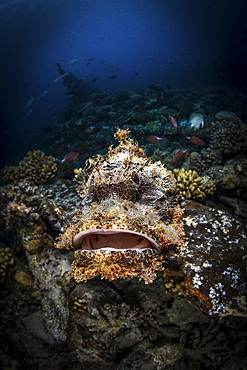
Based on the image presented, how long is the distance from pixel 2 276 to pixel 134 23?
13221 centimetres

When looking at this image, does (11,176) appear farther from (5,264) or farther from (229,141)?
(229,141)

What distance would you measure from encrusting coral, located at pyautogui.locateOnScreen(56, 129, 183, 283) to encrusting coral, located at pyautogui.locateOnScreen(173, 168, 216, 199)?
1773mm

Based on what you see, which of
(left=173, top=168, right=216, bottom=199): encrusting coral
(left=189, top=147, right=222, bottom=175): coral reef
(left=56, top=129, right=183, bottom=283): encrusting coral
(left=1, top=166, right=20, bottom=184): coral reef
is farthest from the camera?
(left=189, top=147, right=222, bottom=175): coral reef

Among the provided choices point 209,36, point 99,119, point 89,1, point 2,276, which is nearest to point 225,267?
point 2,276

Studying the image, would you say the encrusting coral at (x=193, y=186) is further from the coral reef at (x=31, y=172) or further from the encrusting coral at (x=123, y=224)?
the coral reef at (x=31, y=172)

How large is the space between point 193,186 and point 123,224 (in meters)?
3.26

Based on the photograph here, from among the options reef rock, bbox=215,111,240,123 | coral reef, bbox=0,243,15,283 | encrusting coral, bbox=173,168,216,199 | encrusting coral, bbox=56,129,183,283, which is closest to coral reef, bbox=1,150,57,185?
coral reef, bbox=0,243,15,283

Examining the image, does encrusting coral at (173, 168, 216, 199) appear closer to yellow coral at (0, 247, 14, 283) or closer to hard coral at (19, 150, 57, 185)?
hard coral at (19, 150, 57, 185)

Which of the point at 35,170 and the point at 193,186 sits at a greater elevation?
the point at 35,170

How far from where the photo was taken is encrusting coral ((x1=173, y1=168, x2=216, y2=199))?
4.54m

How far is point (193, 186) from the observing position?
4539 millimetres

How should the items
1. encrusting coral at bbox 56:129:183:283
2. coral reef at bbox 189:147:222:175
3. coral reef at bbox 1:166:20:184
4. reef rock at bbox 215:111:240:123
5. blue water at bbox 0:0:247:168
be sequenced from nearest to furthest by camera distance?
1. encrusting coral at bbox 56:129:183:283
2. coral reef at bbox 1:166:20:184
3. coral reef at bbox 189:147:222:175
4. reef rock at bbox 215:111:240:123
5. blue water at bbox 0:0:247:168

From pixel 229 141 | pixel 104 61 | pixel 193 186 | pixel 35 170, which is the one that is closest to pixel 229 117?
pixel 229 141

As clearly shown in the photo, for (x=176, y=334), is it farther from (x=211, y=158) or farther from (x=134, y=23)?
(x=134, y=23)
